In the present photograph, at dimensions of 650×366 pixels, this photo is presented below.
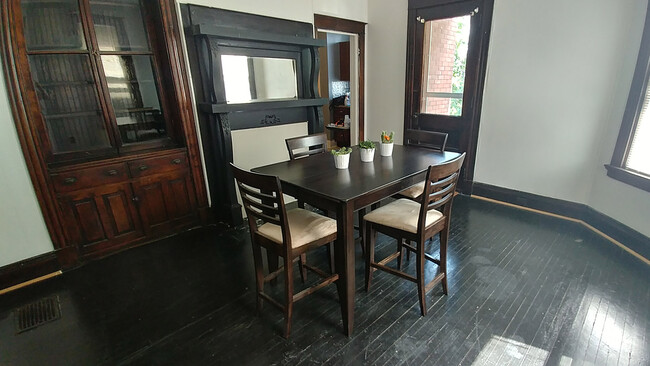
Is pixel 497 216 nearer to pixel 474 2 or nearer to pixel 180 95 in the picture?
pixel 474 2

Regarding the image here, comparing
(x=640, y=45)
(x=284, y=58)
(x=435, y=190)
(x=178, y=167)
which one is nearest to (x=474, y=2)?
(x=640, y=45)

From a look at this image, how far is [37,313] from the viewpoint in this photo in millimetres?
2172

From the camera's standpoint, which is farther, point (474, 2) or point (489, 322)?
point (474, 2)

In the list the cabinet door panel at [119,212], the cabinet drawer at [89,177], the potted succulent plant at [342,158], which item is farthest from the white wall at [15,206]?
the potted succulent plant at [342,158]

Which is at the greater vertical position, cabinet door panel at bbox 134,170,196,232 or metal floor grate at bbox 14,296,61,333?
cabinet door panel at bbox 134,170,196,232

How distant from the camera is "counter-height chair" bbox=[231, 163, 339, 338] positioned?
1.68 m

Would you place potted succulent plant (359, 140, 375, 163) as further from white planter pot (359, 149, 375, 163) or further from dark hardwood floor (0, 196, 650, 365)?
dark hardwood floor (0, 196, 650, 365)

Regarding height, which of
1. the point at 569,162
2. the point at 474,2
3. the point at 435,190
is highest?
the point at 474,2

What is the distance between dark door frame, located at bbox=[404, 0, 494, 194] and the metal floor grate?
164 inches

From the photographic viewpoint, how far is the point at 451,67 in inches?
153

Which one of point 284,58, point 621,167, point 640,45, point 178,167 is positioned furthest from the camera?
point 284,58

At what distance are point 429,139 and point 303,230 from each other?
5.21 ft

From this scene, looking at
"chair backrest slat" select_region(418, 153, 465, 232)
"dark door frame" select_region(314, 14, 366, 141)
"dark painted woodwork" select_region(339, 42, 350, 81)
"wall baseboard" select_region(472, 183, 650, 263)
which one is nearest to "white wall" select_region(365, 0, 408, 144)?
"dark door frame" select_region(314, 14, 366, 141)

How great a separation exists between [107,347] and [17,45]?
2.19 m
